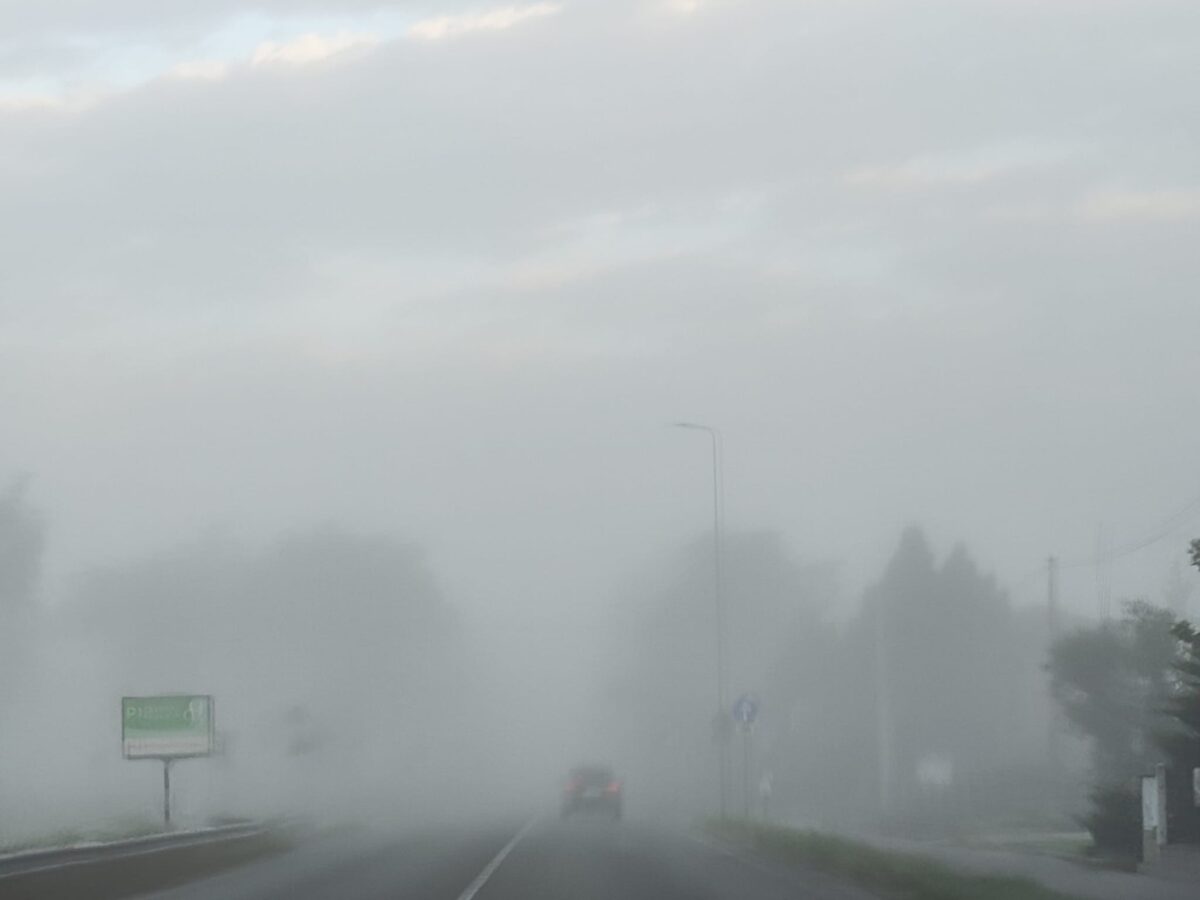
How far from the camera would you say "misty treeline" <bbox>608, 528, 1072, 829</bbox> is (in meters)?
75.7

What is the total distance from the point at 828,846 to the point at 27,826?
3094 cm

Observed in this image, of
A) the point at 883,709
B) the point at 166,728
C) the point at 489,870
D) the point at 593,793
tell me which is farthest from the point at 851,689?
the point at 489,870

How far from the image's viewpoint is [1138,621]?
5194 cm

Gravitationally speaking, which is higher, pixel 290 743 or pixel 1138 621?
pixel 1138 621

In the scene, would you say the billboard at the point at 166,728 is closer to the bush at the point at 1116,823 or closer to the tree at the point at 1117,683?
the tree at the point at 1117,683

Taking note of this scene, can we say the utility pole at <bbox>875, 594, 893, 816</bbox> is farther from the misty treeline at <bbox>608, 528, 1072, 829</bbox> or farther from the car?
the car

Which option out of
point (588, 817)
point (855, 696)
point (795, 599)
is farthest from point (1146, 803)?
point (795, 599)

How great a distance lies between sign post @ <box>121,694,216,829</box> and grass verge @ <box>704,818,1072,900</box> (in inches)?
866

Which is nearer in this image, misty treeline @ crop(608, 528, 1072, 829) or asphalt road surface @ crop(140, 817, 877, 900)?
asphalt road surface @ crop(140, 817, 877, 900)

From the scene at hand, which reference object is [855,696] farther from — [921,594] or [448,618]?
[448,618]

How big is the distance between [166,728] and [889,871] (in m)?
34.6

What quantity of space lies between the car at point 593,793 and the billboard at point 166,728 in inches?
447

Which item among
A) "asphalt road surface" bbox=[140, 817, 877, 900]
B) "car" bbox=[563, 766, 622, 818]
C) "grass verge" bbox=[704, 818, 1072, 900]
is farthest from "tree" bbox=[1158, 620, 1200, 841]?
"car" bbox=[563, 766, 622, 818]

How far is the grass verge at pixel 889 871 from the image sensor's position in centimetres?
1966
